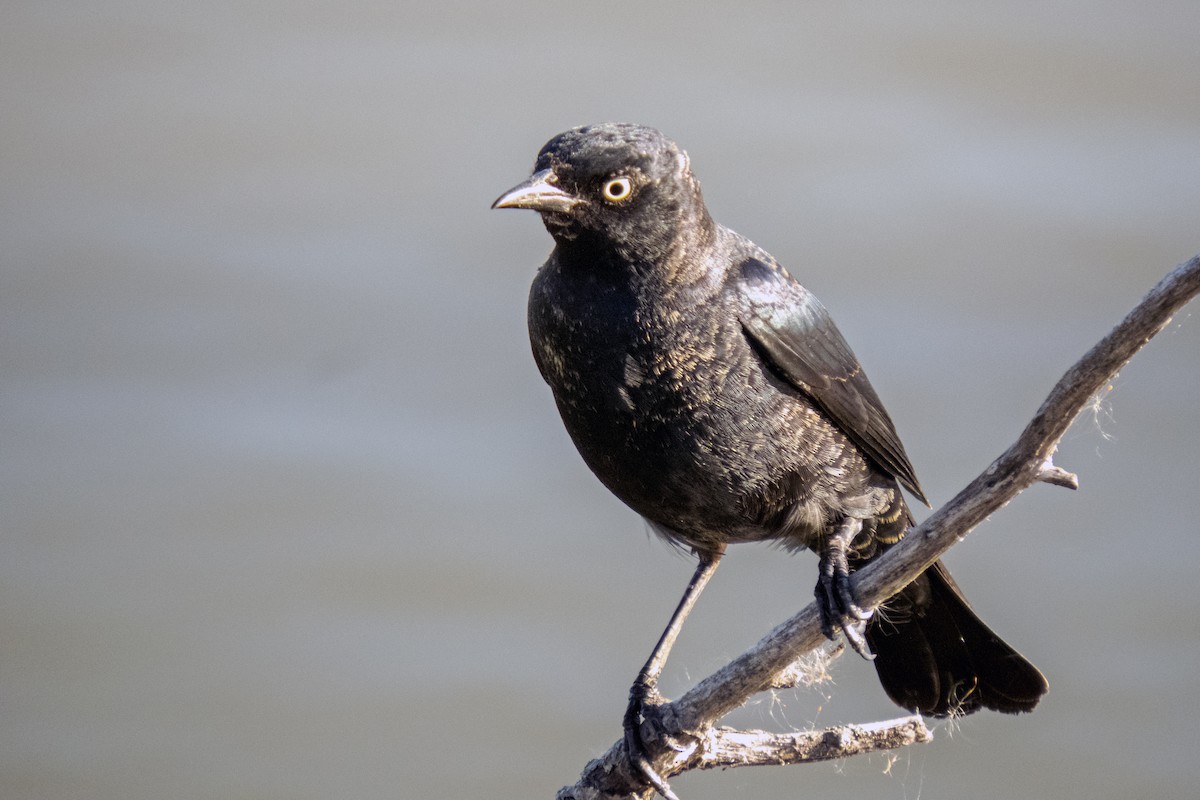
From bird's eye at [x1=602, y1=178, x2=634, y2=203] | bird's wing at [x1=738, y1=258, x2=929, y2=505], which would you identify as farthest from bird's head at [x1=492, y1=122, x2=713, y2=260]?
bird's wing at [x1=738, y1=258, x2=929, y2=505]

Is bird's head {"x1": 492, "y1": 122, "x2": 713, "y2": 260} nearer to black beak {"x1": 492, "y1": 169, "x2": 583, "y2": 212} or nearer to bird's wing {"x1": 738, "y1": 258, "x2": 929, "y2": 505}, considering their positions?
black beak {"x1": 492, "y1": 169, "x2": 583, "y2": 212}

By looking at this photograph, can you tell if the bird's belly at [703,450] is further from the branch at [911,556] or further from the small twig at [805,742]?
the small twig at [805,742]

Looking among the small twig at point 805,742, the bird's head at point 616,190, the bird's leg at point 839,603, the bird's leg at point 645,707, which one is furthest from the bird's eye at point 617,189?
the small twig at point 805,742

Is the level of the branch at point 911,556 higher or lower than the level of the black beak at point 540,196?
lower

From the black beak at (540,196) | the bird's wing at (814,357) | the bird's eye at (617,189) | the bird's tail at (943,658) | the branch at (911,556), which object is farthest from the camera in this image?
the bird's tail at (943,658)

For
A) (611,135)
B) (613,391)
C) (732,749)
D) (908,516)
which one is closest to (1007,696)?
(908,516)

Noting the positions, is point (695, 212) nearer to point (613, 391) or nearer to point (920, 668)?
point (613, 391)
